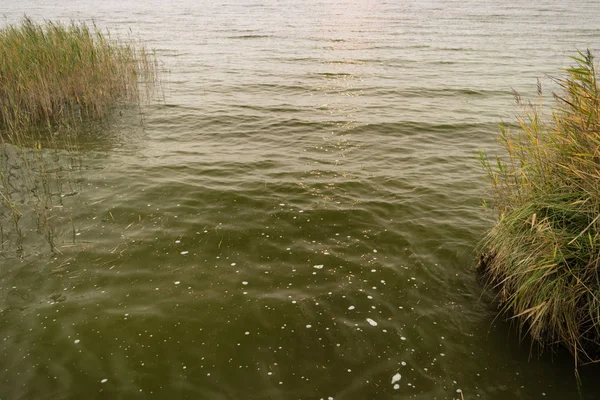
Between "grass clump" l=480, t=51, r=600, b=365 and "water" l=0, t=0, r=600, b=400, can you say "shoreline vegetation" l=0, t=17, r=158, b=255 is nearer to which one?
"water" l=0, t=0, r=600, b=400

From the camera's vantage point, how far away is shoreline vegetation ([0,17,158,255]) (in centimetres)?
870

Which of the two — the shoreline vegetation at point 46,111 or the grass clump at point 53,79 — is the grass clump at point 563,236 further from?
the grass clump at point 53,79

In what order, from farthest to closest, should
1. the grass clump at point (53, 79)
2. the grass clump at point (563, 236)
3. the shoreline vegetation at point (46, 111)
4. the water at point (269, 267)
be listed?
the grass clump at point (53, 79)
the shoreline vegetation at point (46, 111)
the water at point (269, 267)
the grass clump at point (563, 236)

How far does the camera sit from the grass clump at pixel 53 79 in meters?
13.7

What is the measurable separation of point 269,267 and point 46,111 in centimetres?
1120

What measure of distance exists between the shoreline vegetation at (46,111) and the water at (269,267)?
0.29 metres

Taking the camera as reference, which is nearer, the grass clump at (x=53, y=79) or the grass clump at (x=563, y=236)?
the grass clump at (x=563, y=236)

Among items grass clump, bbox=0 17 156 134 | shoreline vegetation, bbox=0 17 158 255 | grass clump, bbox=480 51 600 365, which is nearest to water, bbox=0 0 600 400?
shoreline vegetation, bbox=0 17 158 255

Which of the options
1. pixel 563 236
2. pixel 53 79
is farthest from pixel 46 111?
pixel 563 236

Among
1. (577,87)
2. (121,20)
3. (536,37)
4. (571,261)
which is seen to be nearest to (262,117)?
(577,87)

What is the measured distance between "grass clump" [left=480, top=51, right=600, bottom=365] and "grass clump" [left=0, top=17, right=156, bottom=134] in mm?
13078

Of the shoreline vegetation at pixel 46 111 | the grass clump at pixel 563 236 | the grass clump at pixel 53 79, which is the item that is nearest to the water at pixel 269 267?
the shoreline vegetation at pixel 46 111

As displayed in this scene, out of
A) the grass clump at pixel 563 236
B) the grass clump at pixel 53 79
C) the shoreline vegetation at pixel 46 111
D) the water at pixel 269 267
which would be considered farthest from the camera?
the grass clump at pixel 53 79

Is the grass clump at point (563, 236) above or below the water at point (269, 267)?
above
